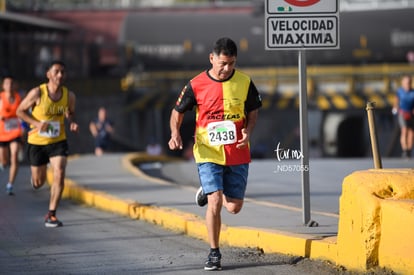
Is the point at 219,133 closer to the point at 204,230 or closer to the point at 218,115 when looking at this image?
the point at 218,115

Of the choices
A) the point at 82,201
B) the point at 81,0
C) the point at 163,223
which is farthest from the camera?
the point at 81,0

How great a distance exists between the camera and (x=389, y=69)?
44.7m

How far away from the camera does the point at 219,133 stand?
341 inches

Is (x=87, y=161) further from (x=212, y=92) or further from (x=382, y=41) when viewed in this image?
(x=382, y=41)

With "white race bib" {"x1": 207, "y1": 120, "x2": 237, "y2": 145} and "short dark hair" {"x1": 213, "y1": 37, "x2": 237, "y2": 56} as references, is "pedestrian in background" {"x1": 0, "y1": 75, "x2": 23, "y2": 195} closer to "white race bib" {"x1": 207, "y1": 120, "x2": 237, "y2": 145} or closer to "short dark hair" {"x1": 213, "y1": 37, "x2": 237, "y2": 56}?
"white race bib" {"x1": 207, "y1": 120, "x2": 237, "y2": 145}

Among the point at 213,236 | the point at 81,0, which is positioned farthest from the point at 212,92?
the point at 81,0

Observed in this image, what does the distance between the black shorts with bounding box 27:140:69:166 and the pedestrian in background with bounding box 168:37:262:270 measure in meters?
3.76

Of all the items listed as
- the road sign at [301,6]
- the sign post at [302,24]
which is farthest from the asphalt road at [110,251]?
the road sign at [301,6]

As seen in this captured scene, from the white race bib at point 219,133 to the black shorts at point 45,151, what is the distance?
4.01 meters

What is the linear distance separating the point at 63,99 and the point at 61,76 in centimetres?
39

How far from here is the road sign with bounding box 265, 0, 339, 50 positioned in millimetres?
9938

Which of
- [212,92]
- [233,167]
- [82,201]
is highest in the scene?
[212,92]

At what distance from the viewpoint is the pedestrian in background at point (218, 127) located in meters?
8.63

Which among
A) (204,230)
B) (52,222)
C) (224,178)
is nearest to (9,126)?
(52,222)
